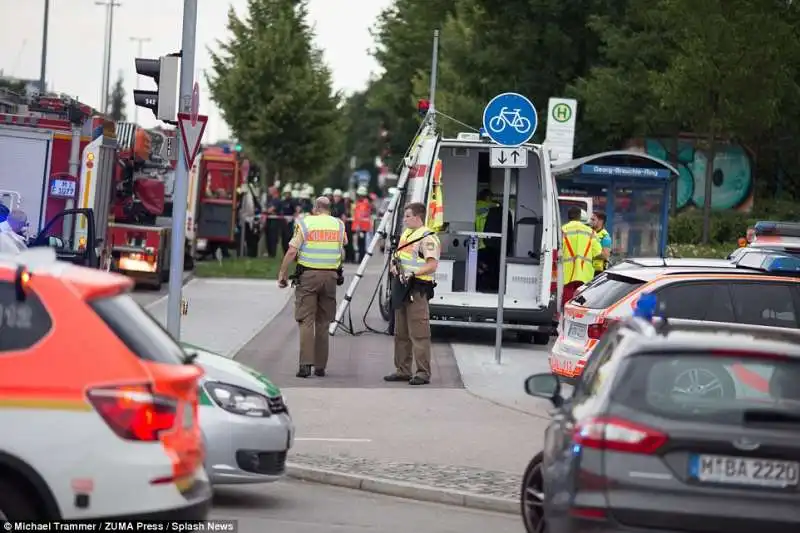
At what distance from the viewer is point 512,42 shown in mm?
44438

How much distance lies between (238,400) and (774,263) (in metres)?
6.23

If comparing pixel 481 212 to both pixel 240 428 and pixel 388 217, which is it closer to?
pixel 388 217

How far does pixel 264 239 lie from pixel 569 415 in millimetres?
37923

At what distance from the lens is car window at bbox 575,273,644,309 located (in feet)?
47.6

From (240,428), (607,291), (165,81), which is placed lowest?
(240,428)

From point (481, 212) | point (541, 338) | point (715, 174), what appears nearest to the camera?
point (541, 338)

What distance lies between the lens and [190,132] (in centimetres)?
1556

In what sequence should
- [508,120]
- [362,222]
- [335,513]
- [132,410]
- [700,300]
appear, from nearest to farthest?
1. [132,410]
2. [335,513]
3. [700,300]
4. [508,120]
5. [362,222]

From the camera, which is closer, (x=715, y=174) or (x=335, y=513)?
(x=335, y=513)

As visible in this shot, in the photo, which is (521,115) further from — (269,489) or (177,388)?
(177,388)

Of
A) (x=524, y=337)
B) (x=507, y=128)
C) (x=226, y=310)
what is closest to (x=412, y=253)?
(x=507, y=128)

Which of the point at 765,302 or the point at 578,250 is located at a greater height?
the point at 578,250

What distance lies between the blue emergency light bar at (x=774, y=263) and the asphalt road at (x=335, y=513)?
474cm

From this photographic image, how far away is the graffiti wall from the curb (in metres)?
35.5
